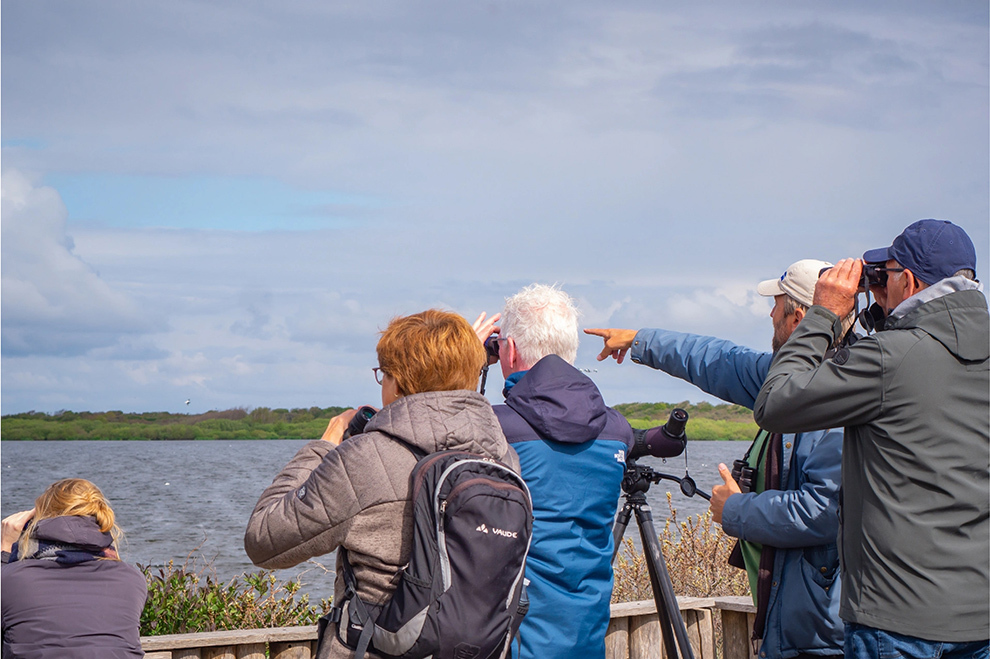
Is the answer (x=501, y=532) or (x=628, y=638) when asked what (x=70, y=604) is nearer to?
(x=501, y=532)

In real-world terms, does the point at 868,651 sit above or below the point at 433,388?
below

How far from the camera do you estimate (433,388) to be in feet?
8.06

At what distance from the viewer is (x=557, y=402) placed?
114 inches

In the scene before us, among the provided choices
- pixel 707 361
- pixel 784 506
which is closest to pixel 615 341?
pixel 707 361

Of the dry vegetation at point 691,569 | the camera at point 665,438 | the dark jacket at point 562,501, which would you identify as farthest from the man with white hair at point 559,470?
the dry vegetation at point 691,569

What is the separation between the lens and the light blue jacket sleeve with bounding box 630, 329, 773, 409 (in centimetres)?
326

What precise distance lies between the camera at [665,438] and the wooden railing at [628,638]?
1509mm

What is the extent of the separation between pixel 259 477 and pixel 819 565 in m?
29.2

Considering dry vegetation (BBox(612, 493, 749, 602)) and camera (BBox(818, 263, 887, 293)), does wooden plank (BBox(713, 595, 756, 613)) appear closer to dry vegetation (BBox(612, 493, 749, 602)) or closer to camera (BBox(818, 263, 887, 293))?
dry vegetation (BBox(612, 493, 749, 602))

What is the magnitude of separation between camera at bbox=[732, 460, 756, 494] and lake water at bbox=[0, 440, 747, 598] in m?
1.23

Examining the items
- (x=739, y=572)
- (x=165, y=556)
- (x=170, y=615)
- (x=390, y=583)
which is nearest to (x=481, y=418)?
(x=390, y=583)

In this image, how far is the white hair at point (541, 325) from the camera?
300 cm

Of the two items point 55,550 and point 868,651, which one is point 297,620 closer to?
point 55,550

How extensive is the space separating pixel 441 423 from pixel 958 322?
1.31 meters
